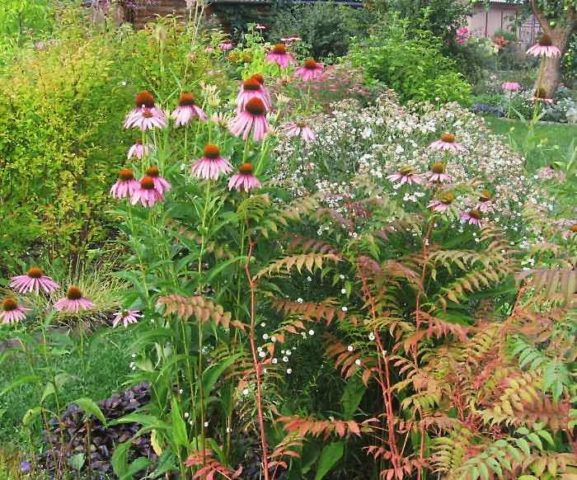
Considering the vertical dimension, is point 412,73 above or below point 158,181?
below

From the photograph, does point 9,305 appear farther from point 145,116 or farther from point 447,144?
point 447,144

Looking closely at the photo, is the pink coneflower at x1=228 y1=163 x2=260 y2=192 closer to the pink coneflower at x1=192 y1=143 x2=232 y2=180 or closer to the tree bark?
the pink coneflower at x1=192 y1=143 x2=232 y2=180

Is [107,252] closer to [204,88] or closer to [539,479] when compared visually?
[204,88]

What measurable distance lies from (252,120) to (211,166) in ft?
0.63

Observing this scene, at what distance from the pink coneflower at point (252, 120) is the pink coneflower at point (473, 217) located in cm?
83

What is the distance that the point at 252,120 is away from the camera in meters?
2.70

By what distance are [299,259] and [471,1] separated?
12704 mm

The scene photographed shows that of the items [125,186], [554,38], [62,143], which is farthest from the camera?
[554,38]

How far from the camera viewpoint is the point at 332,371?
313cm

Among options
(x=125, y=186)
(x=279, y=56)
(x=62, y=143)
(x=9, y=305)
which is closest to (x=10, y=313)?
(x=9, y=305)

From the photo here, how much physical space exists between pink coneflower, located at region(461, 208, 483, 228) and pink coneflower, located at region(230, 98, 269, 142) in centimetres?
83

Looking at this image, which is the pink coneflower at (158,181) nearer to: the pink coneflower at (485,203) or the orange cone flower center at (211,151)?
the orange cone flower center at (211,151)

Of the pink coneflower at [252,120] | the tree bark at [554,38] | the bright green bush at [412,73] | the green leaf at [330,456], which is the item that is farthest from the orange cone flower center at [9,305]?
the tree bark at [554,38]

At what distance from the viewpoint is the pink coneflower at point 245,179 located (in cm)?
275
